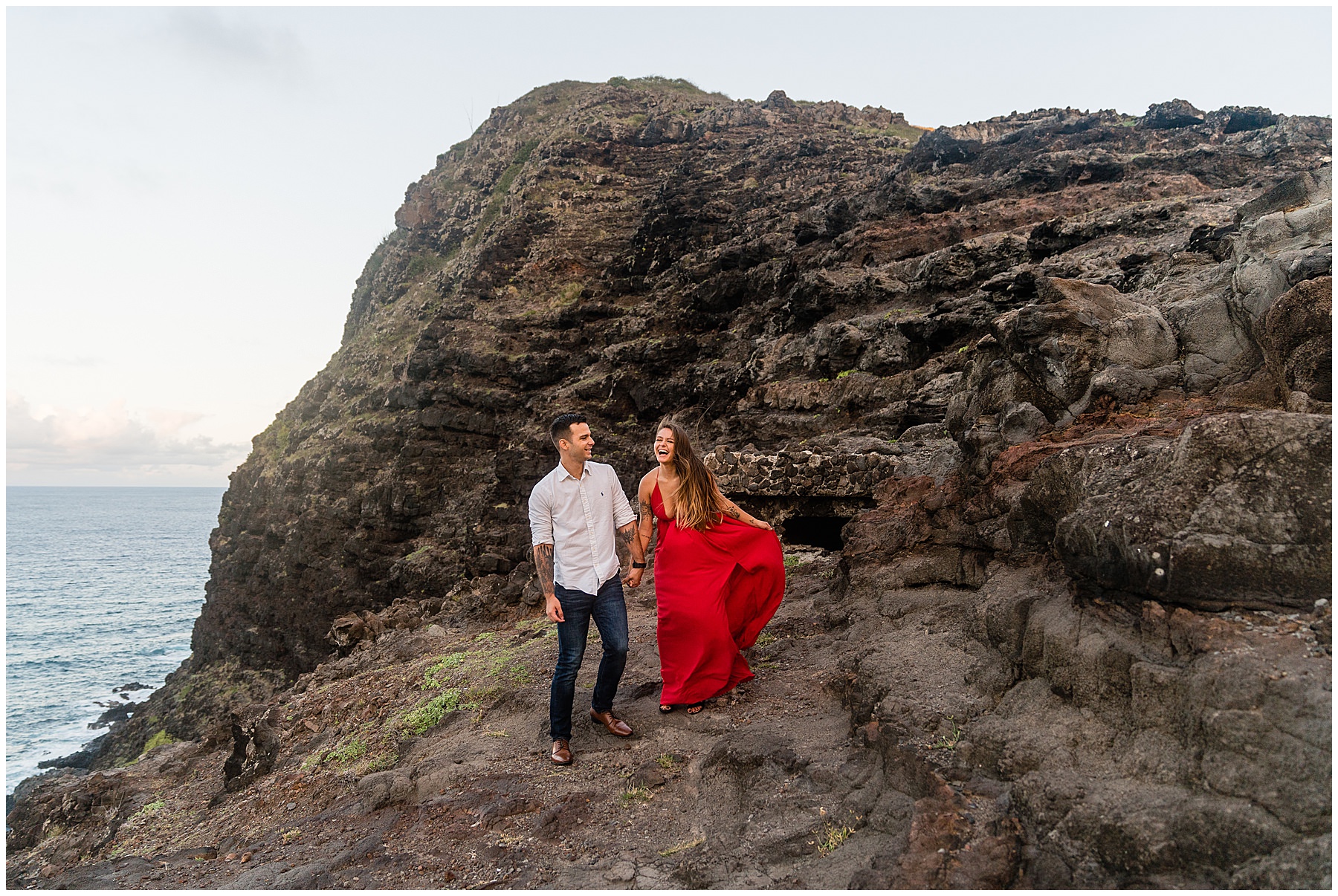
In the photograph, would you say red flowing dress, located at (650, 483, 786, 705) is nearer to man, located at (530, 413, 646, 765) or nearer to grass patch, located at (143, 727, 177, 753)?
man, located at (530, 413, 646, 765)

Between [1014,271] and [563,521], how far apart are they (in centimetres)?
1102

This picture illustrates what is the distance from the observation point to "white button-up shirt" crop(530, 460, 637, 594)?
4.73m

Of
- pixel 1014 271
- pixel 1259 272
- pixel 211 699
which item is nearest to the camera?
pixel 1259 272

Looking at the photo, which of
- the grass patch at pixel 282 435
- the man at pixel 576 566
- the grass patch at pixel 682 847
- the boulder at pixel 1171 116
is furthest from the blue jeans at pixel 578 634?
the grass patch at pixel 282 435

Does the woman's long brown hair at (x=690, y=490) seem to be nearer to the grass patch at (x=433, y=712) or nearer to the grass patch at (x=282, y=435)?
the grass patch at (x=433, y=712)

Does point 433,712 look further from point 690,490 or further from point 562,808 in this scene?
point 690,490

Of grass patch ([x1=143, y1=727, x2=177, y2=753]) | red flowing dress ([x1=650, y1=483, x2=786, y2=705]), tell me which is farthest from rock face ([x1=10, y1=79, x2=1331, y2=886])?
grass patch ([x1=143, y1=727, x2=177, y2=753])

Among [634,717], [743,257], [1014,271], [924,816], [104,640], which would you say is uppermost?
[743,257]

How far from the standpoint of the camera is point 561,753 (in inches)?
183

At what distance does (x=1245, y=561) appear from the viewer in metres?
2.90

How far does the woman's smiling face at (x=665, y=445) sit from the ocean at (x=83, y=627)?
80.4 ft

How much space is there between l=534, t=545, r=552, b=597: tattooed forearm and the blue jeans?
0.07 m

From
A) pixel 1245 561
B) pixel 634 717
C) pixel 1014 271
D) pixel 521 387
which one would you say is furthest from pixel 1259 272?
pixel 521 387

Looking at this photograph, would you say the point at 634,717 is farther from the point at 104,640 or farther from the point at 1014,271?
the point at 104,640
